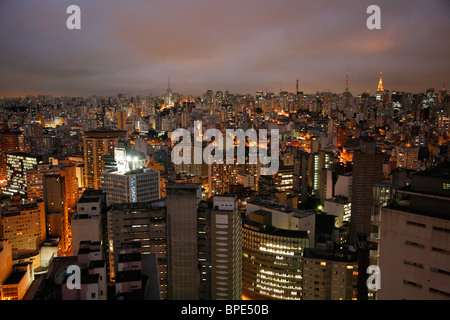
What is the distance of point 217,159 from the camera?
1307cm

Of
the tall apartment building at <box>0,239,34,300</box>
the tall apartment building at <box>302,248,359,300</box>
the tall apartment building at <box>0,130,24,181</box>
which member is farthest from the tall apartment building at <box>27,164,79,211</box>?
the tall apartment building at <box>302,248,359,300</box>

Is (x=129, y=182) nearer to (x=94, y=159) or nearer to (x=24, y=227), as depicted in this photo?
(x=24, y=227)

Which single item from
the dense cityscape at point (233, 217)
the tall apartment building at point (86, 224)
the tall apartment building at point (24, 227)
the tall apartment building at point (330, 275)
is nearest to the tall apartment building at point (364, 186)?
the dense cityscape at point (233, 217)

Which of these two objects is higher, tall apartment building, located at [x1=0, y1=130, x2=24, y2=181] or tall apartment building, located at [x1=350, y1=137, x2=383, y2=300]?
tall apartment building, located at [x1=0, y1=130, x2=24, y2=181]

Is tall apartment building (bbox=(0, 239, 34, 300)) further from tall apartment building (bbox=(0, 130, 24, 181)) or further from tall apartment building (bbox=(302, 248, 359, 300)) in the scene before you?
tall apartment building (bbox=(0, 130, 24, 181))

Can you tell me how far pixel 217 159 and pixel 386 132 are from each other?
32.8ft

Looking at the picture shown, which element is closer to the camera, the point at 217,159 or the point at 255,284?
the point at 255,284

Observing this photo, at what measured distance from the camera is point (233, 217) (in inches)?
208

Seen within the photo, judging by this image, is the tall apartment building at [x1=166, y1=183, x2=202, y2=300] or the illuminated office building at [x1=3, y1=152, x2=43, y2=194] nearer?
the tall apartment building at [x1=166, y1=183, x2=202, y2=300]

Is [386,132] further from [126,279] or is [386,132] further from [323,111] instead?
[126,279]

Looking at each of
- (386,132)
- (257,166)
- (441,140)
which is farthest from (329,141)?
(257,166)

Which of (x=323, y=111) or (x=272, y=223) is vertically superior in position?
(x=323, y=111)

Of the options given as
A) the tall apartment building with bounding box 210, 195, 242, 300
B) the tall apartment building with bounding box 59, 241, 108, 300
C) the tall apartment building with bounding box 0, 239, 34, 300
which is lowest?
the tall apartment building with bounding box 0, 239, 34, 300

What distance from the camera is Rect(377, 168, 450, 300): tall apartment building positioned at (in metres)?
2.50
